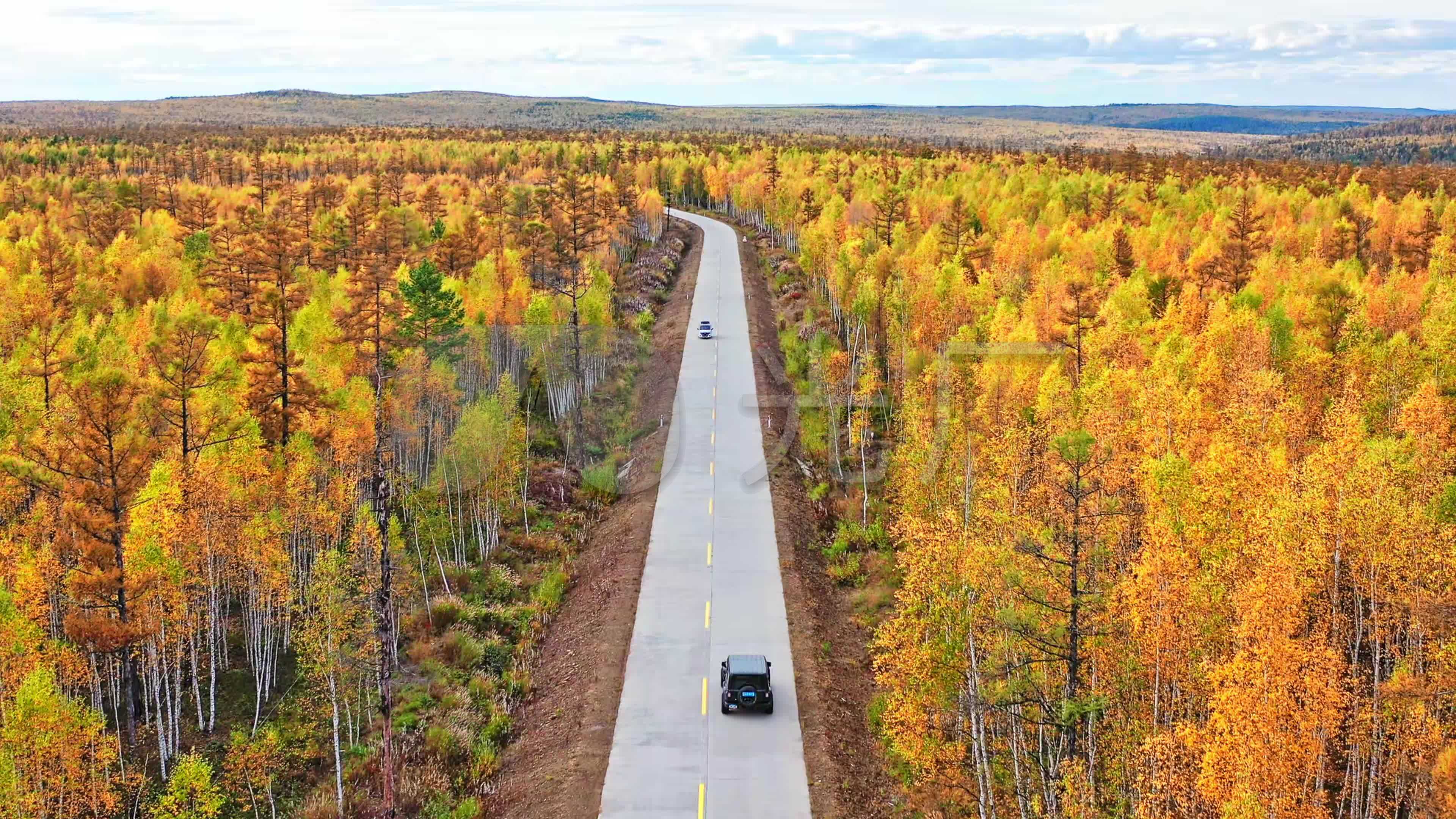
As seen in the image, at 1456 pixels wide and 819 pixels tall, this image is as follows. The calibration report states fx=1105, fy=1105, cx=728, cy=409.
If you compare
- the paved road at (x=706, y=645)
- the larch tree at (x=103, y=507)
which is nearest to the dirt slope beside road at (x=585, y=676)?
the paved road at (x=706, y=645)

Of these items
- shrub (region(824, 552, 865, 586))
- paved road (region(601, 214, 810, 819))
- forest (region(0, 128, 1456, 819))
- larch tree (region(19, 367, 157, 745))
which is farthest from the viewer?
shrub (region(824, 552, 865, 586))

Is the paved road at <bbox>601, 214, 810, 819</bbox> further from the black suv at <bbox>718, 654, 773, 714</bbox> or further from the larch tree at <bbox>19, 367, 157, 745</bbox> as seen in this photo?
the larch tree at <bbox>19, 367, 157, 745</bbox>

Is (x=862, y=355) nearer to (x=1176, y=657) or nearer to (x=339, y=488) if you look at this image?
(x=339, y=488)

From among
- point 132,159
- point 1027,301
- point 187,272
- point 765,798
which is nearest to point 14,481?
point 765,798

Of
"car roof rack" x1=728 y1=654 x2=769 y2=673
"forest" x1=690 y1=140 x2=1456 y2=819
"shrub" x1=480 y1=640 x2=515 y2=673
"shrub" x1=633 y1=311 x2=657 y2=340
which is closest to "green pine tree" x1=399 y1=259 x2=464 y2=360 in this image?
"forest" x1=690 y1=140 x2=1456 y2=819

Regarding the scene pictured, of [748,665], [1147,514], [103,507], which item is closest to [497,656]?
[748,665]

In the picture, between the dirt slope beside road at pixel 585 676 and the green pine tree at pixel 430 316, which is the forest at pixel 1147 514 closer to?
the dirt slope beside road at pixel 585 676
